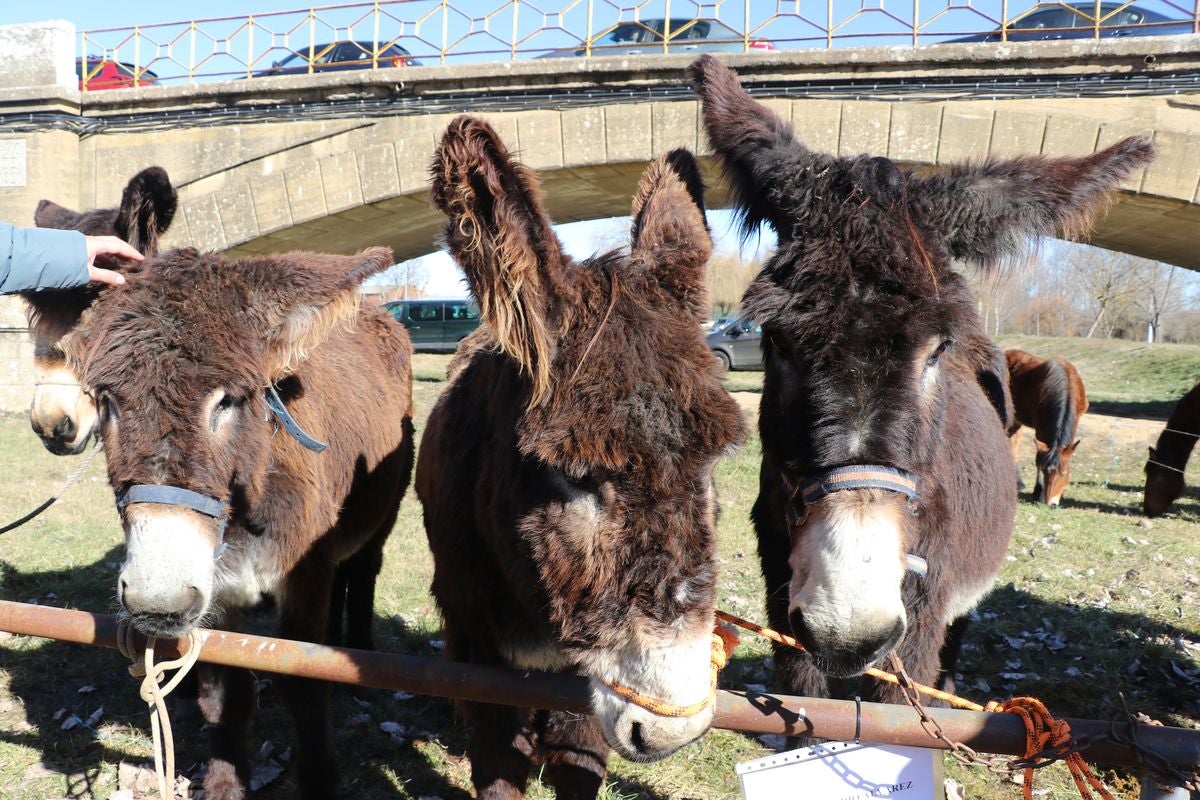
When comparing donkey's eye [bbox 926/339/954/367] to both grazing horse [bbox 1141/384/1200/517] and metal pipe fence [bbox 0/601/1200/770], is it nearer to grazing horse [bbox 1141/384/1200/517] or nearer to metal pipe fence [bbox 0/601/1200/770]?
metal pipe fence [bbox 0/601/1200/770]

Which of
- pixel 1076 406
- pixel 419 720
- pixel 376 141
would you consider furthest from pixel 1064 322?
pixel 419 720

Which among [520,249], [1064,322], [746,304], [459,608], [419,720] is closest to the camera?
[520,249]

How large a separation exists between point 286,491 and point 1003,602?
5708 millimetres

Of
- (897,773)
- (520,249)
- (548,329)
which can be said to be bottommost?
(897,773)

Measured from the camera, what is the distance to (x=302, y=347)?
2893 mm

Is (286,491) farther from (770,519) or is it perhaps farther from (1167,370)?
(1167,370)

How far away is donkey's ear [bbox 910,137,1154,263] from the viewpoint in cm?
246

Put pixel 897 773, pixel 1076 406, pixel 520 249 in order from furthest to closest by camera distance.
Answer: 1. pixel 1076 406
2. pixel 897 773
3. pixel 520 249

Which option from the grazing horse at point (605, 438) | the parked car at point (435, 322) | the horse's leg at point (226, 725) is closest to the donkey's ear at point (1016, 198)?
the grazing horse at point (605, 438)

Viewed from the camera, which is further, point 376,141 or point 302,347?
point 376,141

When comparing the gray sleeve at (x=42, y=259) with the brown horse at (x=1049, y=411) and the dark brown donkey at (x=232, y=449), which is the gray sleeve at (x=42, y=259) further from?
the brown horse at (x=1049, y=411)

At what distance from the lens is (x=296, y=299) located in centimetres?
279

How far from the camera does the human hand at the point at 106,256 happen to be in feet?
8.86

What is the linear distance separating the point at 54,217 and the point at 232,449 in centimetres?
357
